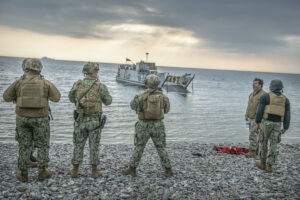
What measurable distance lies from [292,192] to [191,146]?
14.6 ft

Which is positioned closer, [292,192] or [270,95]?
[292,192]

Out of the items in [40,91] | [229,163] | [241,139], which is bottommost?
[241,139]

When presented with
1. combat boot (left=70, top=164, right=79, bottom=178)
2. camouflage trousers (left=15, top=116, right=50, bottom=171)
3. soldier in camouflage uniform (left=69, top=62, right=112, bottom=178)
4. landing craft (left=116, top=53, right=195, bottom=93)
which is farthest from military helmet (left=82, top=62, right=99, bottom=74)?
landing craft (left=116, top=53, right=195, bottom=93)

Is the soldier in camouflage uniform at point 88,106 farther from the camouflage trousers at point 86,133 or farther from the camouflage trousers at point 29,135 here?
the camouflage trousers at point 29,135

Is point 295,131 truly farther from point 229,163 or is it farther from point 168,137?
point 229,163

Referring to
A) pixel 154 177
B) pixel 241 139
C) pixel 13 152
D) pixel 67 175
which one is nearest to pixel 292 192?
pixel 154 177

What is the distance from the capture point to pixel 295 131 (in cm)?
1538

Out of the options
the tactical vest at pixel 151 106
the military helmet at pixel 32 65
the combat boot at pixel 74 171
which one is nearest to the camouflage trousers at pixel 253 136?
the tactical vest at pixel 151 106

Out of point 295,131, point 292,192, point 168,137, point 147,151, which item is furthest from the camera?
point 295,131

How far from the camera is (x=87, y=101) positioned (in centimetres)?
479

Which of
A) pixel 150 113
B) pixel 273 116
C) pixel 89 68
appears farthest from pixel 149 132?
pixel 273 116

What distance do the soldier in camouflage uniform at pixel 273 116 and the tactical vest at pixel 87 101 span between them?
389cm

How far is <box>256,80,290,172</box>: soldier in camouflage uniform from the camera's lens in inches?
222

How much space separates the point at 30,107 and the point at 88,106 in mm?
1058
